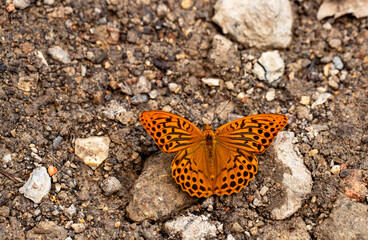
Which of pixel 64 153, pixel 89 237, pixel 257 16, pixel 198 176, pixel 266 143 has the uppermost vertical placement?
pixel 257 16

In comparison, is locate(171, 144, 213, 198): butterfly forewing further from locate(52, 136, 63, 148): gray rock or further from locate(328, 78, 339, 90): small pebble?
locate(328, 78, 339, 90): small pebble

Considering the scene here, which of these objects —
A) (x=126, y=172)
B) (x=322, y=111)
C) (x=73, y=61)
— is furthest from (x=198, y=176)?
(x=73, y=61)

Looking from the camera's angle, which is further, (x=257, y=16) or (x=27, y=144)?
(x=257, y=16)

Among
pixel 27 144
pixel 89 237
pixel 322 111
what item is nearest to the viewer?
pixel 89 237

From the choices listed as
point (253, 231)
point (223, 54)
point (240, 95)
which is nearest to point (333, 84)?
point (240, 95)

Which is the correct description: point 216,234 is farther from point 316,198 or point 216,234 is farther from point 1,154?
point 1,154

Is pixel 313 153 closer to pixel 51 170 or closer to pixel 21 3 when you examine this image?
pixel 51 170
